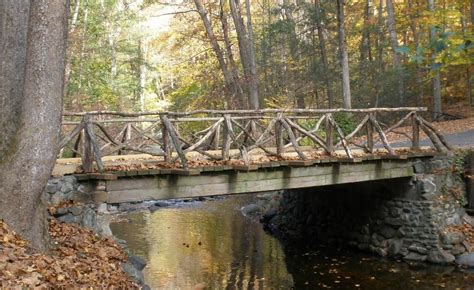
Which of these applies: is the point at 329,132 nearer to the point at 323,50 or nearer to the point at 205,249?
the point at 205,249

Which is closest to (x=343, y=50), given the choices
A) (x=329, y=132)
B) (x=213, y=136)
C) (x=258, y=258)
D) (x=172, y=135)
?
(x=329, y=132)

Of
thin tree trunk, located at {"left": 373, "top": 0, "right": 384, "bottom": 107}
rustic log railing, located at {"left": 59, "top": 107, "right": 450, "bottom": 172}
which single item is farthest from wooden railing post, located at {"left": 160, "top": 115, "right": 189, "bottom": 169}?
thin tree trunk, located at {"left": 373, "top": 0, "right": 384, "bottom": 107}

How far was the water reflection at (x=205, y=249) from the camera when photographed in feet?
33.7

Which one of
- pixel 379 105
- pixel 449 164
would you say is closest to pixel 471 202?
pixel 449 164

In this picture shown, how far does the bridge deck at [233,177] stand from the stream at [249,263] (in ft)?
6.70

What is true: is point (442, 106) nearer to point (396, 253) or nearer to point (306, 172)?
point (396, 253)

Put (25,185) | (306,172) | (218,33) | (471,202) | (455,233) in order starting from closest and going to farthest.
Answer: (25,185)
(306,172)
(455,233)
(471,202)
(218,33)

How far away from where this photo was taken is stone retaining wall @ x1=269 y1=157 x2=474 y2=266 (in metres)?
11.9

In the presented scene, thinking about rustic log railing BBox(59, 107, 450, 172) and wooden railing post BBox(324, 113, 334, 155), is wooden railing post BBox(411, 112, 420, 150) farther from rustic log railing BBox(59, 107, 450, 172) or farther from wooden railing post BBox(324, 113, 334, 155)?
wooden railing post BBox(324, 113, 334, 155)

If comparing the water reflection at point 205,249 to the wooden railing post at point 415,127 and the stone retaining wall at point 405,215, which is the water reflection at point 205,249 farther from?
the wooden railing post at point 415,127

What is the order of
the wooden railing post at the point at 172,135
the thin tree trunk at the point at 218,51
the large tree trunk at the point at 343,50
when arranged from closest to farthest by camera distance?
the wooden railing post at the point at 172,135, the large tree trunk at the point at 343,50, the thin tree trunk at the point at 218,51

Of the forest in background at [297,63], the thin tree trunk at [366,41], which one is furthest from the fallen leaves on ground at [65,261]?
the thin tree trunk at [366,41]

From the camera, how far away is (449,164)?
41.2ft

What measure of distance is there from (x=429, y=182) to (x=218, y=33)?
1655 centimetres
